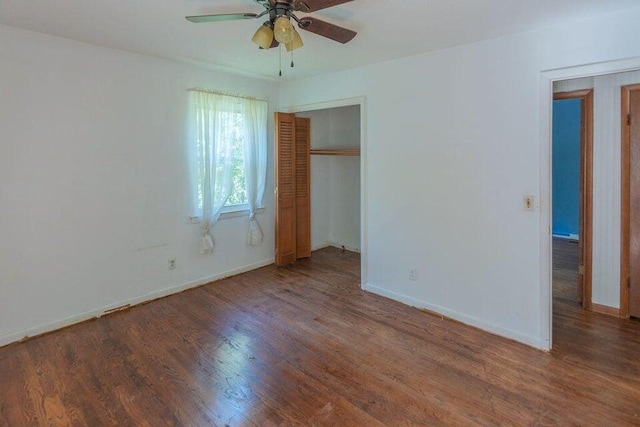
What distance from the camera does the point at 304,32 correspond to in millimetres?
2709

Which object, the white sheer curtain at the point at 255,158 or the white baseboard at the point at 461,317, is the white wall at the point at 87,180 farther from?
the white baseboard at the point at 461,317

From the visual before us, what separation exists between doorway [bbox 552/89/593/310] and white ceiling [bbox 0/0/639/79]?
4.00 feet

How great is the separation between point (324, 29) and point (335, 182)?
3.59 meters

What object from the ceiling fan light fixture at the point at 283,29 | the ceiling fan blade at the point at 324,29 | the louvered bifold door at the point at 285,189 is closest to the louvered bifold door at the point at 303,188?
the louvered bifold door at the point at 285,189

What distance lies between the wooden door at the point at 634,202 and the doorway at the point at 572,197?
273 millimetres

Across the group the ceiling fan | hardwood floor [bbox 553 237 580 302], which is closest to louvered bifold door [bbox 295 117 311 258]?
the ceiling fan

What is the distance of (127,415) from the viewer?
6.45 feet

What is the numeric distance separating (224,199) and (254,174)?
57 cm

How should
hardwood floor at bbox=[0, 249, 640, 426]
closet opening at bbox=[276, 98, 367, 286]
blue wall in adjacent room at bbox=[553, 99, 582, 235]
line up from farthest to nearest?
blue wall in adjacent room at bbox=[553, 99, 582, 235], closet opening at bbox=[276, 98, 367, 286], hardwood floor at bbox=[0, 249, 640, 426]

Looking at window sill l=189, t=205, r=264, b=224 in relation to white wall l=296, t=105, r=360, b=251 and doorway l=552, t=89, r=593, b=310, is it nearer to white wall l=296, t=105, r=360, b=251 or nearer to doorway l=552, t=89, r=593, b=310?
white wall l=296, t=105, r=360, b=251

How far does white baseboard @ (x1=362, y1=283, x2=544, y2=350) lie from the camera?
2.72m

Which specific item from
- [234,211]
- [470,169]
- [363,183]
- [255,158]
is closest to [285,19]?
[470,169]

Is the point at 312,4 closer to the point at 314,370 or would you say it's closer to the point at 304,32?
the point at 304,32

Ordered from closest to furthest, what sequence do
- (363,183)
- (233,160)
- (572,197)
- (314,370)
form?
(314,370), (363,183), (233,160), (572,197)
